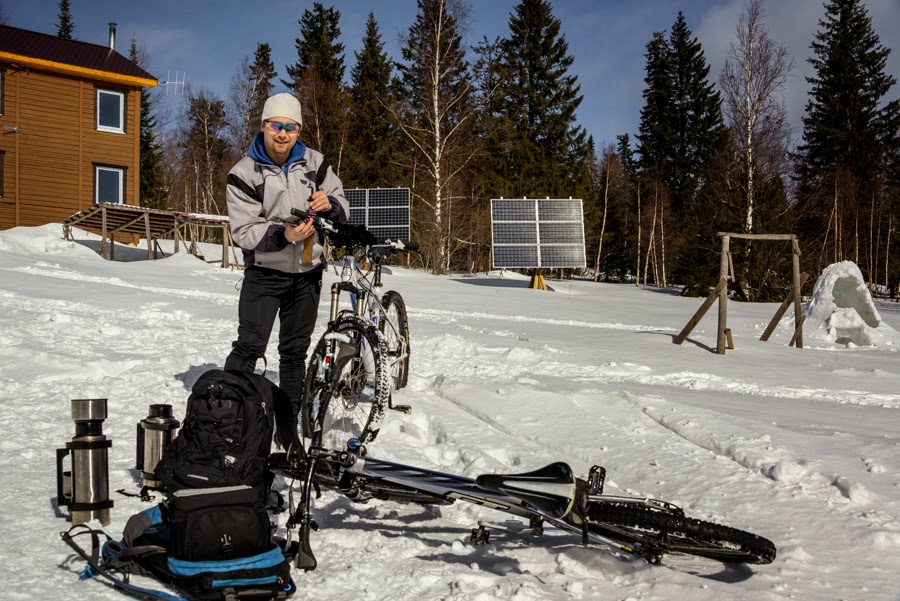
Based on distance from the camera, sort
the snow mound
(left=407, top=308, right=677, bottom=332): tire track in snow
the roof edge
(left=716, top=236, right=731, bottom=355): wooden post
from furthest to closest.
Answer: the roof edge < (left=407, top=308, right=677, bottom=332): tire track in snow < the snow mound < (left=716, top=236, right=731, bottom=355): wooden post

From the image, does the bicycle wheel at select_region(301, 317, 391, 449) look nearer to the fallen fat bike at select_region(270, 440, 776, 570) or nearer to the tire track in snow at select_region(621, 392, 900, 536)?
the fallen fat bike at select_region(270, 440, 776, 570)

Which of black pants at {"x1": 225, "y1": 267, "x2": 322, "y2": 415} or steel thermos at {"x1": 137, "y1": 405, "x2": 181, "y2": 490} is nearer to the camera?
steel thermos at {"x1": 137, "y1": 405, "x2": 181, "y2": 490}

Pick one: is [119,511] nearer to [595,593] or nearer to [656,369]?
[595,593]

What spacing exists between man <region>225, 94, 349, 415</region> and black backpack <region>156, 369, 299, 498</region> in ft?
3.23

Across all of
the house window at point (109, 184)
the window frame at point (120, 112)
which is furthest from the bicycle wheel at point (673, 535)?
the window frame at point (120, 112)

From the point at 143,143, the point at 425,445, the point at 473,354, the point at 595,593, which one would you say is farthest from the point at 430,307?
the point at 143,143

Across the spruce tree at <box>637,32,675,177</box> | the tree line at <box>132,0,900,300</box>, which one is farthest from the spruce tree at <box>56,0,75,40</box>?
the spruce tree at <box>637,32,675,177</box>

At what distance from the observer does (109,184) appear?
1004 inches

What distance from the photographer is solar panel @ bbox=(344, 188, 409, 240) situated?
77.4 feet

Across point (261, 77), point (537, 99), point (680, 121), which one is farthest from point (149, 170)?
point (680, 121)

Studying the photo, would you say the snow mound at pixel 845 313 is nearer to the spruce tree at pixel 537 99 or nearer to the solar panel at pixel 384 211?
the solar panel at pixel 384 211

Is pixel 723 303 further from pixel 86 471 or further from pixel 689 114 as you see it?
pixel 689 114

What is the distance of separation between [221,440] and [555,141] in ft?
132

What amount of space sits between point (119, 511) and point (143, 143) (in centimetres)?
4517
